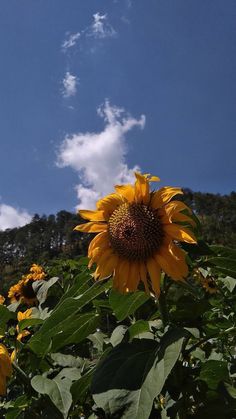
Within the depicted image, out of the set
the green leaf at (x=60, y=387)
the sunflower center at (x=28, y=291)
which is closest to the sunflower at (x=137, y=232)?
the green leaf at (x=60, y=387)

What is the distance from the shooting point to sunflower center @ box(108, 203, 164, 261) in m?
1.47

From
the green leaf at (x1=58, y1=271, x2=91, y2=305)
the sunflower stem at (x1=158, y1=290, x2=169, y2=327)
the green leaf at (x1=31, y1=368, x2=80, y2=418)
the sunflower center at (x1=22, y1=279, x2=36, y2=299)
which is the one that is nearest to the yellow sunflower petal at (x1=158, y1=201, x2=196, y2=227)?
the sunflower stem at (x1=158, y1=290, x2=169, y2=327)

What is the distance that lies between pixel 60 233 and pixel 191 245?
9470 centimetres

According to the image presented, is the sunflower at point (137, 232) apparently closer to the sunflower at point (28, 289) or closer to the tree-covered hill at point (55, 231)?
the sunflower at point (28, 289)

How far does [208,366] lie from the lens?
4.94 feet

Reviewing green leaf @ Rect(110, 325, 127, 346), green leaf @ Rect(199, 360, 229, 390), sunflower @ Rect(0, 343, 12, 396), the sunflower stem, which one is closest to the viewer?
the sunflower stem

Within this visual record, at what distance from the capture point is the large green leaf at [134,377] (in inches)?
41.0

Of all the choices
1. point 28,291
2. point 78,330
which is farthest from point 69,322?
point 28,291

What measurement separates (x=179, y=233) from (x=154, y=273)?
15 centimetres

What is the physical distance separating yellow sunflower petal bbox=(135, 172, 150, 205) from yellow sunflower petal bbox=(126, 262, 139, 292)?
0.70 ft

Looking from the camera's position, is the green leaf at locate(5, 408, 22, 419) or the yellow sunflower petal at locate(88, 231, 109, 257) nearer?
the yellow sunflower petal at locate(88, 231, 109, 257)

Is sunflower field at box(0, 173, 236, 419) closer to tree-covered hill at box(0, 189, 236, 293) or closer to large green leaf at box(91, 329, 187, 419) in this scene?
large green leaf at box(91, 329, 187, 419)

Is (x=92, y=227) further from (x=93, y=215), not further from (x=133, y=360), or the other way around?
(x=133, y=360)

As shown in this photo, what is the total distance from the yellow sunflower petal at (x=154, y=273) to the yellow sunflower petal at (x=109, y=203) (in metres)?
0.22
